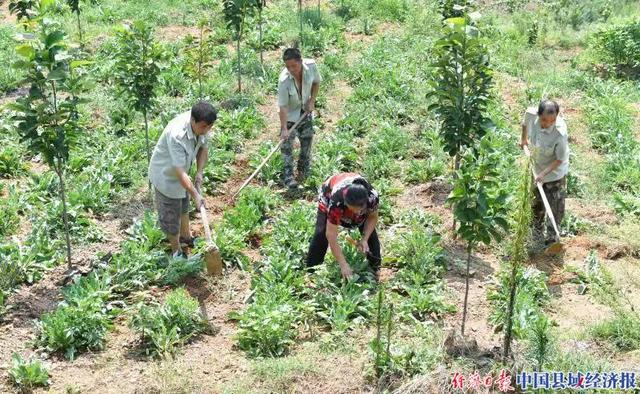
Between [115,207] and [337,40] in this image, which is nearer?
[115,207]

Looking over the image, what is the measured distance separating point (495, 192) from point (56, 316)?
3.69 m

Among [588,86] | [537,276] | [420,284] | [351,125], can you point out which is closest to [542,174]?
[537,276]

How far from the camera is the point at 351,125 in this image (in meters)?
10.8

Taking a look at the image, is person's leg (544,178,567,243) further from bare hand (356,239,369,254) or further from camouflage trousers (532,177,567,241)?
bare hand (356,239,369,254)

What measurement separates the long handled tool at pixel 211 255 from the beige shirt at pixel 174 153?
400mm

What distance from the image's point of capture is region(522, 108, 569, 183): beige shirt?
7.34m

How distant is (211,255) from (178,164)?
89cm

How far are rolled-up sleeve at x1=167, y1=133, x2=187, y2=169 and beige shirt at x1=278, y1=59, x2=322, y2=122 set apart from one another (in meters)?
2.31

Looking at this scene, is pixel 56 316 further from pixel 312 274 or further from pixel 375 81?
pixel 375 81

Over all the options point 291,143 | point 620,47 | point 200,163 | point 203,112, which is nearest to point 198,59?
point 291,143

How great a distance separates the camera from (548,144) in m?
7.41

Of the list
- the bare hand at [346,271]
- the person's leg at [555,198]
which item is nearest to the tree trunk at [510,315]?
the bare hand at [346,271]

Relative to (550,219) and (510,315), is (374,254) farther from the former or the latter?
(550,219)

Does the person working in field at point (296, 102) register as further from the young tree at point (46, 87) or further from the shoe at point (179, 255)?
the young tree at point (46, 87)
